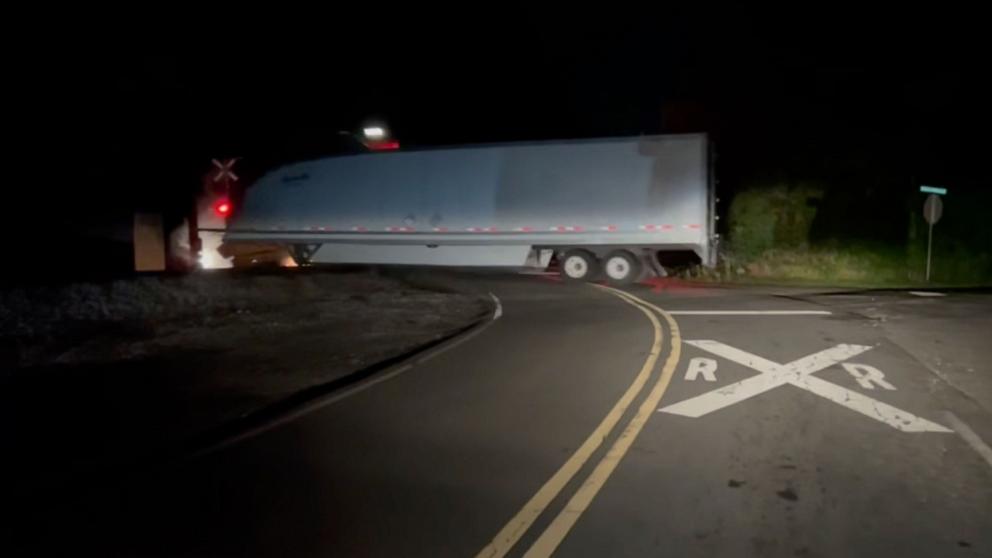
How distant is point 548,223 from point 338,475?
19753 millimetres

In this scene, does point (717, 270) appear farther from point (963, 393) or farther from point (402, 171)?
point (963, 393)

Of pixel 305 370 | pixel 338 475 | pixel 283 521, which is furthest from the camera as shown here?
pixel 305 370

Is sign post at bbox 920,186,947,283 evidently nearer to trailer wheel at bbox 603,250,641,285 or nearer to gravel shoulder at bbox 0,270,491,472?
trailer wheel at bbox 603,250,641,285

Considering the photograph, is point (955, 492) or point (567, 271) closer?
point (955, 492)

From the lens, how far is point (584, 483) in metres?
6.74

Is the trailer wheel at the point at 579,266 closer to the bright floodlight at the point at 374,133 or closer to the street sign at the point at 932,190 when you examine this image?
the street sign at the point at 932,190

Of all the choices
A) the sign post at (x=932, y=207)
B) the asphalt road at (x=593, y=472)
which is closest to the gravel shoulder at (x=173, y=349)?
the asphalt road at (x=593, y=472)

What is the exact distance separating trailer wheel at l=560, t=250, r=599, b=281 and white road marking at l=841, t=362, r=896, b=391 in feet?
48.4

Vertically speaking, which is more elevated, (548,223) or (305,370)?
(548,223)

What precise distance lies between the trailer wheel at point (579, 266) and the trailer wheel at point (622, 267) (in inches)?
17.4

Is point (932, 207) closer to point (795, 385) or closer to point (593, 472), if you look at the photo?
point (795, 385)

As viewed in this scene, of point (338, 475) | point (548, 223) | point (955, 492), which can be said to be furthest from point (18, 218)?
point (955, 492)

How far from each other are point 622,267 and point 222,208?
1448 centimetres

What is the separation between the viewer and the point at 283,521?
19.6 ft
